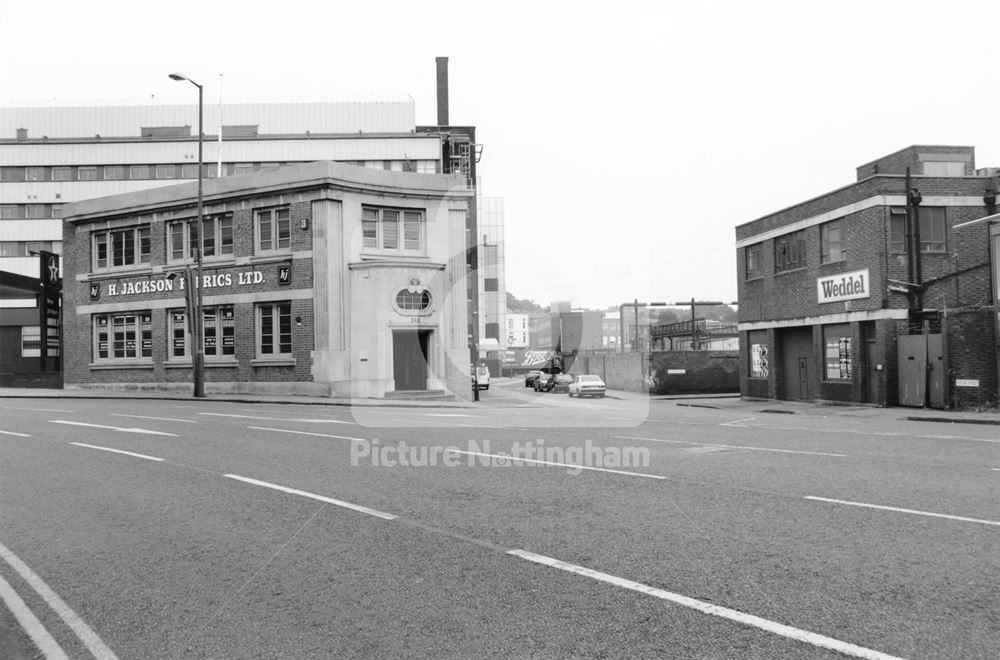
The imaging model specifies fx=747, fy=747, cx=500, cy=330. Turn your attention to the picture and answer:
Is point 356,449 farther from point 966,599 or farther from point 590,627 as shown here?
point 966,599

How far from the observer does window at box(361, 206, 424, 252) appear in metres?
32.0

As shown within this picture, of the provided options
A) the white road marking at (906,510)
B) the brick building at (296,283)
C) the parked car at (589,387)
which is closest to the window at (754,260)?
the parked car at (589,387)

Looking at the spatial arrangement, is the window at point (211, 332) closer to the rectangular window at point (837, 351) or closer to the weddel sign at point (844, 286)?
the weddel sign at point (844, 286)

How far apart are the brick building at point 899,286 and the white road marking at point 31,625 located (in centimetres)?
2529

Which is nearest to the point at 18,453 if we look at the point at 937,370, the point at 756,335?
the point at 937,370

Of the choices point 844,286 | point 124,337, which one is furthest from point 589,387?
point 124,337

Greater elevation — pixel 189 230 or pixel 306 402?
pixel 189 230

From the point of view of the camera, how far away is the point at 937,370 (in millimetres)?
24062

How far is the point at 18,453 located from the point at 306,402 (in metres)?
14.7

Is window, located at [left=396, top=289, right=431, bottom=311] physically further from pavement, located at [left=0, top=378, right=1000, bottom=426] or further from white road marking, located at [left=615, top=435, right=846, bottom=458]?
white road marking, located at [left=615, top=435, right=846, bottom=458]

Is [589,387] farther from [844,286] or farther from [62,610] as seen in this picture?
[62,610]

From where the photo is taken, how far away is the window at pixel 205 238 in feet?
111

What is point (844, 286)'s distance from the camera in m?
27.9

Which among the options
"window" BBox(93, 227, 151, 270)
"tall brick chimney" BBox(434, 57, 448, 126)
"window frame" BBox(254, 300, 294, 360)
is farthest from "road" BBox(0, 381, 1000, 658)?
"tall brick chimney" BBox(434, 57, 448, 126)
